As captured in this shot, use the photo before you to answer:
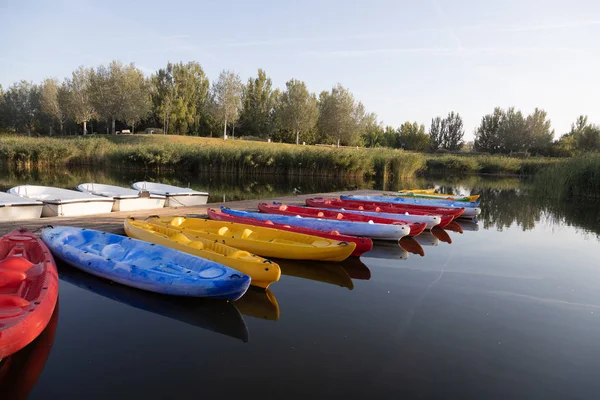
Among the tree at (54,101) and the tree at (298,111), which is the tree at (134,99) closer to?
the tree at (54,101)

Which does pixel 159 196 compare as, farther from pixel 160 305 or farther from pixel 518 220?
pixel 518 220

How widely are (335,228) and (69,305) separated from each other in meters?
4.95

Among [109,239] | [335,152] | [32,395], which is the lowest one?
[32,395]

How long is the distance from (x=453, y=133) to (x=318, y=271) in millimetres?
67831

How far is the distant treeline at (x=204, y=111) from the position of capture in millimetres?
45719

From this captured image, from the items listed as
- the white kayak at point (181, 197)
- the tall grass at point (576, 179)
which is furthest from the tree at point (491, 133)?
the white kayak at point (181, 197)

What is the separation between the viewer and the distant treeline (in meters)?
45.7

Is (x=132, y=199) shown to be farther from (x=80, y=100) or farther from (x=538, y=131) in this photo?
(x=538, y=131)

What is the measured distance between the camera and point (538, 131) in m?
59.2

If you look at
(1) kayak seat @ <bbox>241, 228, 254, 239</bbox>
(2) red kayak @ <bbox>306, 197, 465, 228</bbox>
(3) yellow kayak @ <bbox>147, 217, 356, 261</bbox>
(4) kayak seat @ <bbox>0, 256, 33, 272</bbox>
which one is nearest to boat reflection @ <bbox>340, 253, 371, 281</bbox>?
(3) yellow kayak @ <bbox>147, 217, 356, 261</bbox>

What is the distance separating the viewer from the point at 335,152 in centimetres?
2689

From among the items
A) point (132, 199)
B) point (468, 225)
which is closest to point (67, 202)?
point (132, 199)

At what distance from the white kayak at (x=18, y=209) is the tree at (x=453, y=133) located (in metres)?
67.0

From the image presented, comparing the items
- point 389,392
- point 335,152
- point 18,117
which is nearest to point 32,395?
point 389,392
